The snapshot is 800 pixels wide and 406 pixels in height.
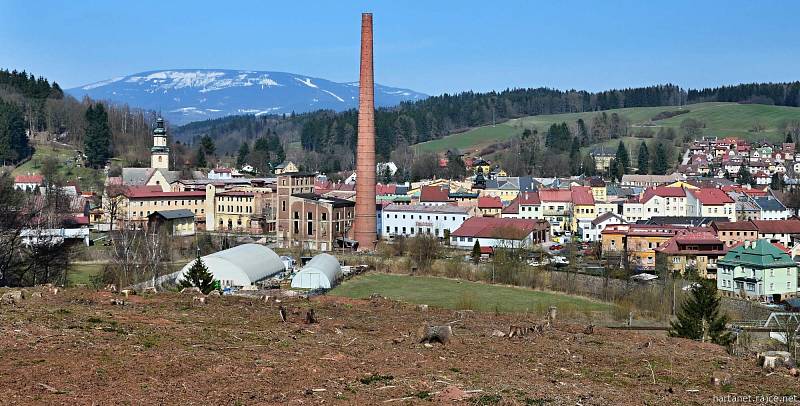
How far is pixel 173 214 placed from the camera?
48.8m

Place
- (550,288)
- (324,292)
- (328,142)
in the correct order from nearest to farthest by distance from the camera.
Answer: (324,292) → (550,288) → (328,142)

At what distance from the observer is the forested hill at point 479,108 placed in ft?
354

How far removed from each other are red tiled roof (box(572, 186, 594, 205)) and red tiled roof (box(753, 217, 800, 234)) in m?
10.2

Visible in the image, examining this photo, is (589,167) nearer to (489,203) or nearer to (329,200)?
(489,203)

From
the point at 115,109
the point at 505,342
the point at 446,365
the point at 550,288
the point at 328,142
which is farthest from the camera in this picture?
the point at 328,142

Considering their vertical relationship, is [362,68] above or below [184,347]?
above

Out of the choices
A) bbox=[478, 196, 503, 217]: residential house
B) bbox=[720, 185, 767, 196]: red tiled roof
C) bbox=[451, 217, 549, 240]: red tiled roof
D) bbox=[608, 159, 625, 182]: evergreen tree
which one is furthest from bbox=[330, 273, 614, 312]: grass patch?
bbox=[608, 159, 625, 182]: evergreen tree

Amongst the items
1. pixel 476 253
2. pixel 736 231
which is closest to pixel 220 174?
pixel 476 253

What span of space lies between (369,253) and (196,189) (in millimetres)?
16975

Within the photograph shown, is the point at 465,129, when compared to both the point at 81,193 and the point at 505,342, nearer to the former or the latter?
the point at 81,193

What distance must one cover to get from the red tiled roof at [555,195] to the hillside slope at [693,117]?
52317 mm

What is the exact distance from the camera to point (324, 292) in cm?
2880

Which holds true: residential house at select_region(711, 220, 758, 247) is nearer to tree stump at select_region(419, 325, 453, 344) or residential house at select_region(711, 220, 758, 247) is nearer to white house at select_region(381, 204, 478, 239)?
white house at select_region(381, 204, 478, 239)

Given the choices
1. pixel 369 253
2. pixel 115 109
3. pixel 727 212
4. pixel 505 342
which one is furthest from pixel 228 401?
pixel 115 109
